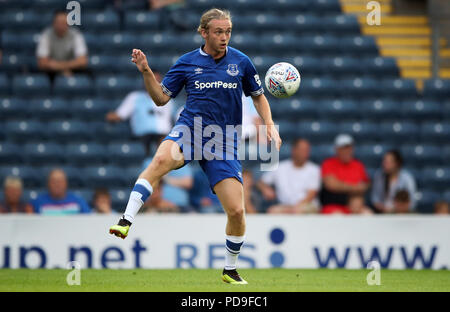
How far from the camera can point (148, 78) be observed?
6.85 m

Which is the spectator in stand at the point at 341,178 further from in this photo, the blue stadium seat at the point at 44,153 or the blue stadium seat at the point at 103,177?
A: the blue stadium seat at the point at 44,153

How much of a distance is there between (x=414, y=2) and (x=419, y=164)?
13.2 ft

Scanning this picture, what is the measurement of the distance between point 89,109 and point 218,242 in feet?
13.9

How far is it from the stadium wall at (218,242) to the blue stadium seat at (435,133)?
3.62 meters

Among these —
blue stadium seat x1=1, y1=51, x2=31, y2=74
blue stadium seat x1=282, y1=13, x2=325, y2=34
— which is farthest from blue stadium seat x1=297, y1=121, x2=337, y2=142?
blue stadium seat x1=1, y1=51, x2=31, y2=74

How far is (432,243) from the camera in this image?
1003 centimetres

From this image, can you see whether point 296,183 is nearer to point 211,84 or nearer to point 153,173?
point 211,84

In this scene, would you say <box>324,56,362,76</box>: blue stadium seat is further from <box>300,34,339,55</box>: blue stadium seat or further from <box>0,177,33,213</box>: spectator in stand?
<box>0,177,33,213</box>: spectator in stand

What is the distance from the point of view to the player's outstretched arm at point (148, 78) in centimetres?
671

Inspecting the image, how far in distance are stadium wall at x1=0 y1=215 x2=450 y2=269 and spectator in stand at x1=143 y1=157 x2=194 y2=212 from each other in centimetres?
149

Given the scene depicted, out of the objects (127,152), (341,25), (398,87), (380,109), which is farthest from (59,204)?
(341,25)

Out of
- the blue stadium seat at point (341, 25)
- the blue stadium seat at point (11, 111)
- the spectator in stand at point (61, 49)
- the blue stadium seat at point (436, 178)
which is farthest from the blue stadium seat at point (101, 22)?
the blue stadium seat at point (436, 178)

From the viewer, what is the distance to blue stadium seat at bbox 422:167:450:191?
503 inches
